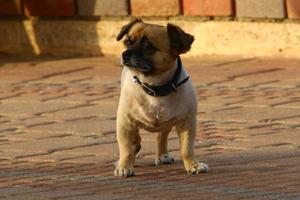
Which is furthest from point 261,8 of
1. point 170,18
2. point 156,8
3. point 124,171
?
point 124,171

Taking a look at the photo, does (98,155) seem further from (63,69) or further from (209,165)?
(63,69)

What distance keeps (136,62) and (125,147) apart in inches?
22.5

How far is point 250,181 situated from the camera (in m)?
6.83

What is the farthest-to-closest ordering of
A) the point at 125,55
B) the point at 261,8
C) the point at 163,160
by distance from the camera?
the point at 261,8, the point at 163,160, the point at 125,55

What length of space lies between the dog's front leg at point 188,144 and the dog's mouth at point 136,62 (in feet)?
1.41

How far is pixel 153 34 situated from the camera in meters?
7.14

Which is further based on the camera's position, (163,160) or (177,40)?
(163,160)

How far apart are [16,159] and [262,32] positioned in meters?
4.59

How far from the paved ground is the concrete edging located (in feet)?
0.71

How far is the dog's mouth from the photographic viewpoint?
6.95m

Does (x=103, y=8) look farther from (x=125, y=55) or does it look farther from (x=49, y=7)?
(x=125, y=55)

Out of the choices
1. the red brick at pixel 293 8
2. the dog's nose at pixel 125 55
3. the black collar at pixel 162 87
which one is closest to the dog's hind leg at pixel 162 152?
the black collar at pixel 162 87

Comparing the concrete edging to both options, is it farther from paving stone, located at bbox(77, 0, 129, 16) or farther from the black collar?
the black collar

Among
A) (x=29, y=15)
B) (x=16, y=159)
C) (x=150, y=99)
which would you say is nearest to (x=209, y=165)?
(x=150, y=99)
